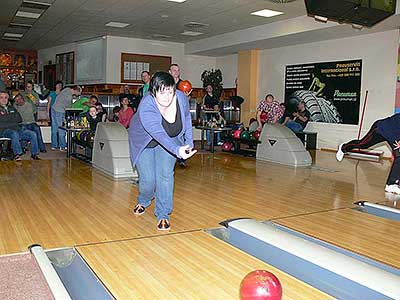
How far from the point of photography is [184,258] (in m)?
2.64

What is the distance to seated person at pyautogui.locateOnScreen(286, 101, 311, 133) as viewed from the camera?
9.30 meters

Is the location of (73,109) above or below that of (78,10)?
below

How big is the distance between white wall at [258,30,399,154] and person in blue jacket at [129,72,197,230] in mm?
6185

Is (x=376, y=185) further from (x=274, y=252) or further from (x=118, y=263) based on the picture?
(x=118, y=263)

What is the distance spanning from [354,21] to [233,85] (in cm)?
721

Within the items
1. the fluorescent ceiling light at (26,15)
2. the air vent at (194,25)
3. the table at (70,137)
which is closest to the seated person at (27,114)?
the table at (70,137)

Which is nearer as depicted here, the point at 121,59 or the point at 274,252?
the point at 274,252

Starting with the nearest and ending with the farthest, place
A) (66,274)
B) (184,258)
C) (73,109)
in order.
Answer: (66,274) → (184,258) → (73,109)

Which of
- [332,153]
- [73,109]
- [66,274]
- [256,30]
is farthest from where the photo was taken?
[256,30]

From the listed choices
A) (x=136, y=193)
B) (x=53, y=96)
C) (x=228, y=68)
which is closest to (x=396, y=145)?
(x=136, y=193)

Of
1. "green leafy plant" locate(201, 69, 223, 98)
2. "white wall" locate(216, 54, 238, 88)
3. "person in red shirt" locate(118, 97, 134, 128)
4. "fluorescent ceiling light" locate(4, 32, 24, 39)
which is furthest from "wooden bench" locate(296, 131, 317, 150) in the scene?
"fluorescent ceiling light" locate(4, 32, 24, 39)

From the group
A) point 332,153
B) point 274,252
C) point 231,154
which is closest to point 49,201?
point 274,252

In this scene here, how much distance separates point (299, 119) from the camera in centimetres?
952

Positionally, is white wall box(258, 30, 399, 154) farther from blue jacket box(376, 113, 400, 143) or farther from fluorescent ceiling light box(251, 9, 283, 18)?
blue jacket box(376, 113, 400, 143)
